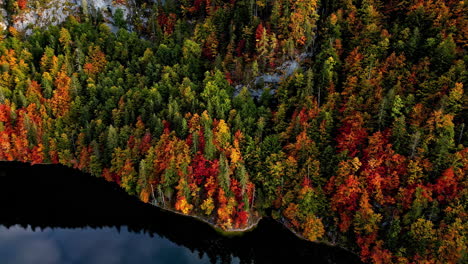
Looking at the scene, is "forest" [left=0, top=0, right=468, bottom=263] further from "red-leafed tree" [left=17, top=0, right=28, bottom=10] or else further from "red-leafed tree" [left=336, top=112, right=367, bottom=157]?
"red-leafed tree" [left=17, top=0, right=28, bottom=10]

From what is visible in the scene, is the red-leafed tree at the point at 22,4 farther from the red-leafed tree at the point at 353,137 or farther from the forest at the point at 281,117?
the red-leafed tree at the point at 353,137

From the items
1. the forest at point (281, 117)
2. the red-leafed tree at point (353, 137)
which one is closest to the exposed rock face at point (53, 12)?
the forest at point (281, 117)

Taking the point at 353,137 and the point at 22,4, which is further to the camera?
the point at 22,4

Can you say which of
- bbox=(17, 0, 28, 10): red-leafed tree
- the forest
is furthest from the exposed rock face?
the forest

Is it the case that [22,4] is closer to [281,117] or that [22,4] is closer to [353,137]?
[281,117]

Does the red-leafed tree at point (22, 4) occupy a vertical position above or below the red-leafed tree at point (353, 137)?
above

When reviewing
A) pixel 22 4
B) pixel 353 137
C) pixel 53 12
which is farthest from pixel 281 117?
pixel 22 4
